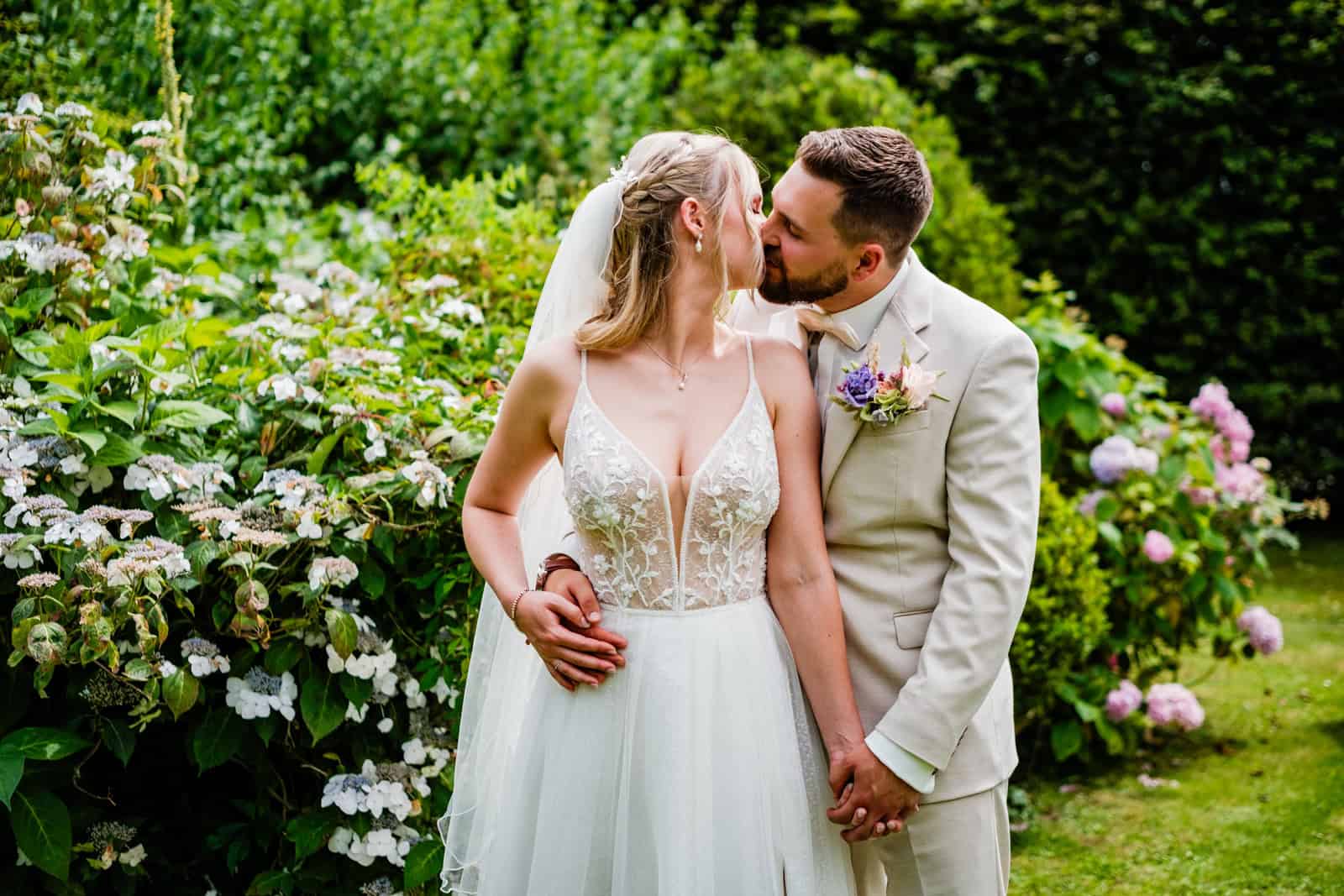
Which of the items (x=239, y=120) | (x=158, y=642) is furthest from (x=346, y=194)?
(x=158, y=642)

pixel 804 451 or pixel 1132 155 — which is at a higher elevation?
pixel 804 451

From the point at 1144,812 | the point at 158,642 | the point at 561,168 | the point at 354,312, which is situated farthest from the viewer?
the point at 561,168

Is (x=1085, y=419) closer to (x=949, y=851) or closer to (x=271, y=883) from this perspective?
(x=949, y=851)

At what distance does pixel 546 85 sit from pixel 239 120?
1.93 meters

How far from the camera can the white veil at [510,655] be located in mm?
2613

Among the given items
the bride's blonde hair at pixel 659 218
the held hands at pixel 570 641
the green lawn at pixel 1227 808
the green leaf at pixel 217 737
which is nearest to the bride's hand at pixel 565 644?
the held hands at pixel 570 641

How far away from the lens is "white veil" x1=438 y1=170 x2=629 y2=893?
2.61 m

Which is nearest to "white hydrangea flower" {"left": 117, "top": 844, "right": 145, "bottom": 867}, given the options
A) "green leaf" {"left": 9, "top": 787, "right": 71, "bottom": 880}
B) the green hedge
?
"green leaf" {"left": 9, "top": 787, "right": 71, "bottom": 880}

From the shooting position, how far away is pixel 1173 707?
473cm

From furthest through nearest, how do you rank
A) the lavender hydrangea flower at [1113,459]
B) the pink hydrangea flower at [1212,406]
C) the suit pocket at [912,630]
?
the pink hydrangea flower at [1212,406] → the lavender hydrangea flower at [1113,459] → the suit pocket at [912,630]

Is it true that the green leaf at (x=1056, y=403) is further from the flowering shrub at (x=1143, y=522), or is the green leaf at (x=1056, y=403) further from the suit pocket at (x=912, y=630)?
the suit pocket at (x=912, y=630)

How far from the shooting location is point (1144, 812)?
14.6 ft

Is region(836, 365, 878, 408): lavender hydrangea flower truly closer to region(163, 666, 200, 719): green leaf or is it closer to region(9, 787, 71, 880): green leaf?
region(163, 666, 200, 719): green leaf

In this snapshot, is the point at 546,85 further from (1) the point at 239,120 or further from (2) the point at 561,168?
(1) the point at 239,120
